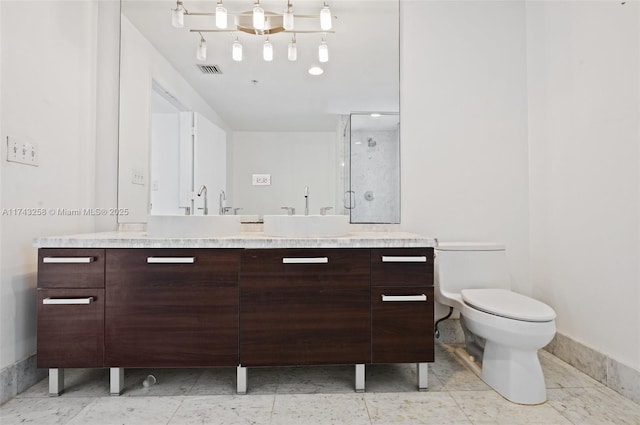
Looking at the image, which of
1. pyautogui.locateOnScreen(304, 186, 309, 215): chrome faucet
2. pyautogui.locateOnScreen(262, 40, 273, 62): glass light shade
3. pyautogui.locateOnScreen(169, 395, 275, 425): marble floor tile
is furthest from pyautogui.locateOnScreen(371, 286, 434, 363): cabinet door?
pyautogui.locateOnScreen(262, 40, 273, 62): glass light shade

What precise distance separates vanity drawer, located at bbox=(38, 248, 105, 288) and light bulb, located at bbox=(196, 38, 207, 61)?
51.4 inches

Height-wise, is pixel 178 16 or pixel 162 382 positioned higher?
pixel 178 16

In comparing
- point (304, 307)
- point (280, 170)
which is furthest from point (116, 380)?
point (280, 170)

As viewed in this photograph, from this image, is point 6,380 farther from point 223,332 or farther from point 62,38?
point 62,38

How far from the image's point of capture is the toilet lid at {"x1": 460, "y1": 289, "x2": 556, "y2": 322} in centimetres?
147

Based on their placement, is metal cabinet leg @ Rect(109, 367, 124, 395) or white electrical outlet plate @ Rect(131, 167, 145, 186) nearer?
metal cabinet leg @ Rect(109, 367, 124, 395)

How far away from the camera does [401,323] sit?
5.23ft

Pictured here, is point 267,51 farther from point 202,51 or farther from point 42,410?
point 42,410

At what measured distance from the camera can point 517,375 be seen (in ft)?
5.08

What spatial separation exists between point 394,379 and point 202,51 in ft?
7.25

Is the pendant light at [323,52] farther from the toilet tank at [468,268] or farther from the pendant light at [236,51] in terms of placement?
the toilet tank at [468,268]

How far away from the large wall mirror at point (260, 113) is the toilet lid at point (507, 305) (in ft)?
2.23

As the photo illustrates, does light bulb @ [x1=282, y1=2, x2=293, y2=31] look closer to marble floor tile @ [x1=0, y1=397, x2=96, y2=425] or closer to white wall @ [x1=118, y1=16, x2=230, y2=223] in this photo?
white wall @ [x1=118, y1=16, x2=230, y2=223]

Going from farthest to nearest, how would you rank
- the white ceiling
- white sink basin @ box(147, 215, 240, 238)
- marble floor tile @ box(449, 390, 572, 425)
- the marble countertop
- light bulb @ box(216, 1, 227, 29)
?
the white ceiling, light bulb @ box(216, 1, 227, 29), white sink basin @ box(147, 215, 240, 238), the marble countertop, marble floor tile @ box(449, 390, 572, 425)
